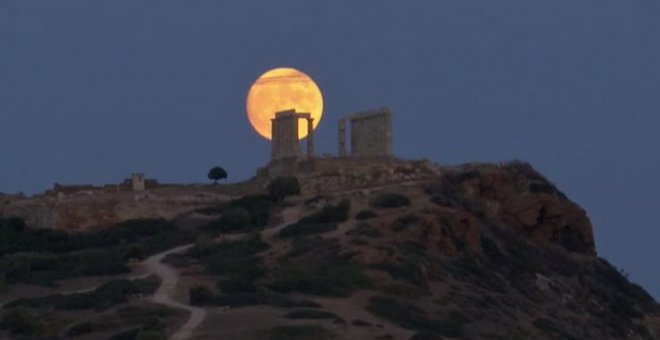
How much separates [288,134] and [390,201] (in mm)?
8449

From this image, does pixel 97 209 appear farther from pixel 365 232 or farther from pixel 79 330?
pixel 79 330

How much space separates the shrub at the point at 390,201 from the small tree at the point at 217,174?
1342cm

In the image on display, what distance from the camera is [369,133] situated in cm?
9788

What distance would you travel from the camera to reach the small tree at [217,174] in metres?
101

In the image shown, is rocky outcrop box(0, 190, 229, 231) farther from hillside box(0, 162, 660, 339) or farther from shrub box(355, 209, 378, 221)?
shrub box(355, 209, 378, 221)

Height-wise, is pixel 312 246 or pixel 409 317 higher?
pixel 312 246

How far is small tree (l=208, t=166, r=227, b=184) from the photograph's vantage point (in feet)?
333

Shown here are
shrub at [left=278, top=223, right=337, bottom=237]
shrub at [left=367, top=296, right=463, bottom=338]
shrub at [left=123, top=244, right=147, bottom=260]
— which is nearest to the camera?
shrub at [left=367, top=296, right=463, bottom=338]

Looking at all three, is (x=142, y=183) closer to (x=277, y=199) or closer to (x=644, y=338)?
(x=277, y=199)

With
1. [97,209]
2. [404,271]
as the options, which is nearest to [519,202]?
[97,209]

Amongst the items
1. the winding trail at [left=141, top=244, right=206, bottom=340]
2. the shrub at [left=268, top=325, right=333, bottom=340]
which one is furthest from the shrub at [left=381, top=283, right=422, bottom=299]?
the shrub at [left=268, top=325, right=333, bottom=340]

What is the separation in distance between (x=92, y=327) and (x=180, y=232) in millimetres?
18926

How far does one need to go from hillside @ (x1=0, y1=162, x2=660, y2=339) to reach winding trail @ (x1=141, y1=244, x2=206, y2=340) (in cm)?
32

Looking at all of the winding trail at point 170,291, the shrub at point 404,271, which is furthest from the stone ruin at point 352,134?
the shrub at point 404,271
